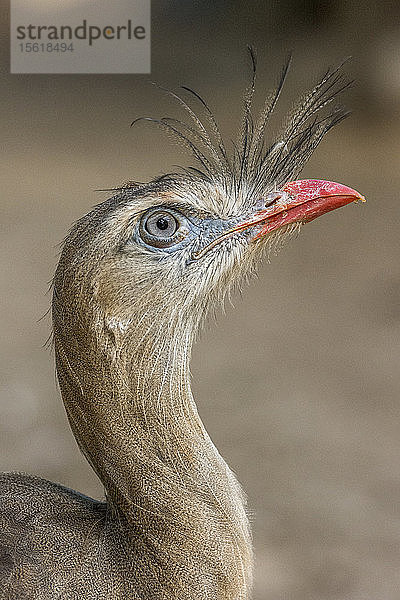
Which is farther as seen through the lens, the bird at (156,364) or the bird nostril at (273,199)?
the bird nostril at (273,199)

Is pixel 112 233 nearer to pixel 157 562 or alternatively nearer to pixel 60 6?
pixel 157 562

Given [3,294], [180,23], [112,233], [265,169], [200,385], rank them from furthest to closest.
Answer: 1. [180,23]
2. [3,294]
3. [200,385]
4. [265,169]
5. [112,233]

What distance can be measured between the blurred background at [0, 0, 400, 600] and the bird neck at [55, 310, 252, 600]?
736 mm

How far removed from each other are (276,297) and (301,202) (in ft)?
9.60

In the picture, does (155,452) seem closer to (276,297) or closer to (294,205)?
(294,205)

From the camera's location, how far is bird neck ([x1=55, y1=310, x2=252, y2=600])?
3.72ft

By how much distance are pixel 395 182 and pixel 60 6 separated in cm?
282

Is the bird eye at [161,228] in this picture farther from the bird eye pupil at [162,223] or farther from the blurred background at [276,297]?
the blurred background at [276,297]

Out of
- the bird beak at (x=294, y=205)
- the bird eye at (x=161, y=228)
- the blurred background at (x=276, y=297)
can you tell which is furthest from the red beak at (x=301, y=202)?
the blurred background at (x=276, y=297)

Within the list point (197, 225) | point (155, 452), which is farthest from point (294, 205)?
point (155, 452)

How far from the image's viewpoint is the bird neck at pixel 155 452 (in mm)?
1135

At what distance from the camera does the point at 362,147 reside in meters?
6.63

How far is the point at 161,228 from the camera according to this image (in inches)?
45.5

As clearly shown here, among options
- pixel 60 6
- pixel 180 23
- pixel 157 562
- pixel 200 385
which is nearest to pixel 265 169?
pixel 157 562
